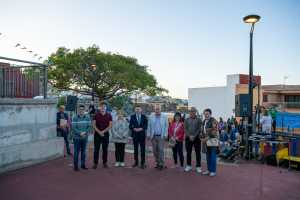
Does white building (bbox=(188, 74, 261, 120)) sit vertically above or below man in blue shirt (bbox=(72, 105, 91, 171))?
above

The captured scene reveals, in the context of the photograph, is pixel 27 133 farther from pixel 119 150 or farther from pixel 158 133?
pixel 158 133

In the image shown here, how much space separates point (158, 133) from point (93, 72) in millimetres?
16637

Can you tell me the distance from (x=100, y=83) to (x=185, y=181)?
18.4 m

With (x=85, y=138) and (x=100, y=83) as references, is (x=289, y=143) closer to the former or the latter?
(x=85, y=138)

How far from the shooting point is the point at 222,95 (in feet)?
115

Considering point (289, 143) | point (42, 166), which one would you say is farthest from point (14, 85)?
point (289, 143)

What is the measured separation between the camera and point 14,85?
7957mm

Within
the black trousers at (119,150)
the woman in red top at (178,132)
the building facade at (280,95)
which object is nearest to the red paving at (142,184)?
the black trousers at (119,150)

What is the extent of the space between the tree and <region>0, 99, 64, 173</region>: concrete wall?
46.6ft

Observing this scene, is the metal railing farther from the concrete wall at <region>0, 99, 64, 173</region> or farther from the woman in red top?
the woman in red top

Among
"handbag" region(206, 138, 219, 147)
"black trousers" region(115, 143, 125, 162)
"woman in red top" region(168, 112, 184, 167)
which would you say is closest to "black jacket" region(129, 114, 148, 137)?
"black trousers" region(115, 143, 125, 162)

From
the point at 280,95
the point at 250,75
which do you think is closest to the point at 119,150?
the point at 250,75

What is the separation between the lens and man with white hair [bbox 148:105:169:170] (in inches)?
311

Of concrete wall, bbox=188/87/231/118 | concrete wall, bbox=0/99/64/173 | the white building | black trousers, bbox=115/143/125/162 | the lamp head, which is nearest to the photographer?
concrete wall, bbox=0/99/64/173
